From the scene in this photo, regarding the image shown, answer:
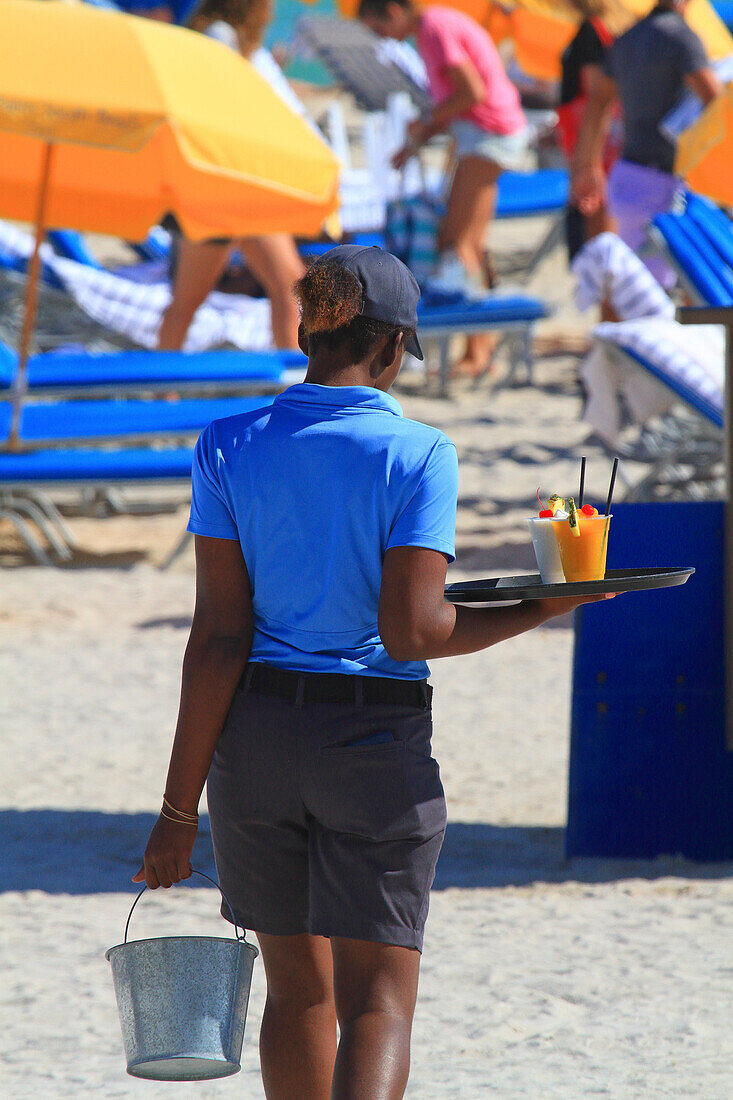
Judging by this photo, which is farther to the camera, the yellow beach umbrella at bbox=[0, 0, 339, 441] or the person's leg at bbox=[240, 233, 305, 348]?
the person's leg at bbox=[240, 233, 305, 348]

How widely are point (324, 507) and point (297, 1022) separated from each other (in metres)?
0.64

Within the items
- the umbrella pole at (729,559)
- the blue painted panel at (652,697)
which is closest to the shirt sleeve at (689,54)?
the umbrella pole at (729,559)

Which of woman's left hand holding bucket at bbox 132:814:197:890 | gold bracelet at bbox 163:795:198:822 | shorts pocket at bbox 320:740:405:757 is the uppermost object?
shorts pocket at bbox 320:740:405:757

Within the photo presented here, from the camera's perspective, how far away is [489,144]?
8.78 metres

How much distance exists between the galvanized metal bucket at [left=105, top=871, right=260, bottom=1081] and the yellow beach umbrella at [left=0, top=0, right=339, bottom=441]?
411 centimetres

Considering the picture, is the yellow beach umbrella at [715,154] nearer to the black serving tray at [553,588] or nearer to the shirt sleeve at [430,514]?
the black serving tray at [553,588]

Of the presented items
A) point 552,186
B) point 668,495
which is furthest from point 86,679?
point 552,186

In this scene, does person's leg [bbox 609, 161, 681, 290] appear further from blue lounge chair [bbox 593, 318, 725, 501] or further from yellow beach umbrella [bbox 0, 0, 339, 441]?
yellow beach umbrella [bbox 0, 0, 339, 441]

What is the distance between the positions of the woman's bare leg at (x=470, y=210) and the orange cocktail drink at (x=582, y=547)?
7529 millimetres

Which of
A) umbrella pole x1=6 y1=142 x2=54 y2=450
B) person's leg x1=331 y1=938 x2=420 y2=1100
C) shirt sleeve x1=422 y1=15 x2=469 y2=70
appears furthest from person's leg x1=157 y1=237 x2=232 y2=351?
person's leg x1=331 y1=938 x2=420 y2=1100

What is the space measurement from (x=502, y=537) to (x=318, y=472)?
16.2 ft

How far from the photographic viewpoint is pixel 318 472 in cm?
165

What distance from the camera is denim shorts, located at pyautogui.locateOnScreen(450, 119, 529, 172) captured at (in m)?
8.77

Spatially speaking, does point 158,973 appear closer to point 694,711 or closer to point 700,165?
point 694,711
